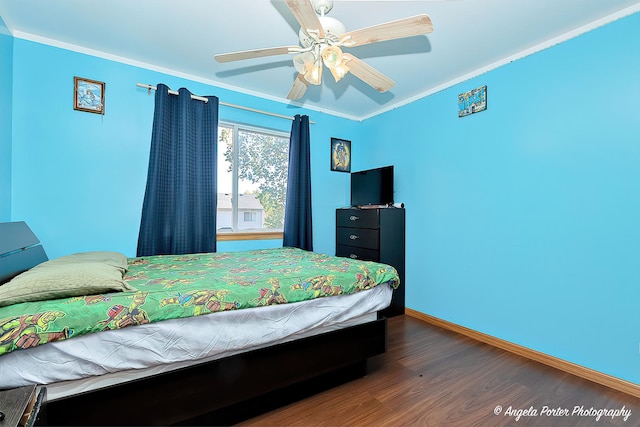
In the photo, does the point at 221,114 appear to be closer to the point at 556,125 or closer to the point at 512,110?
the point at 512,110

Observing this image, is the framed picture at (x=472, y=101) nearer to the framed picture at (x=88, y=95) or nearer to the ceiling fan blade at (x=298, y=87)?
the ceiling fan blade at (x=298, y=87)

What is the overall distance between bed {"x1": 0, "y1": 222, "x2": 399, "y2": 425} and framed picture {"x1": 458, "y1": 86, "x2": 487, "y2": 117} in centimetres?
187

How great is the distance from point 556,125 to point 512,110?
15.0 inches

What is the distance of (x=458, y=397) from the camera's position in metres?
1.80

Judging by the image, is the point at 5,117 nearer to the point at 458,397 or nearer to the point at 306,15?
the point at 306,15

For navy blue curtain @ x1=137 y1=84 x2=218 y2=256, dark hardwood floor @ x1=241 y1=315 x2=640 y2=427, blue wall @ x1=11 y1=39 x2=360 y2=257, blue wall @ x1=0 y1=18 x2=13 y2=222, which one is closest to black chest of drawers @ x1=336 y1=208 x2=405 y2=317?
dark hardwood floor @ x1=241 y1=315 x2=640 y2=427

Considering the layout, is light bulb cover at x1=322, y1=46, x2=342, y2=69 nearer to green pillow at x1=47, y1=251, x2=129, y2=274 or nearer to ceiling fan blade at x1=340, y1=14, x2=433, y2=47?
ceiling fan blade at x1=340, y1=14, x2=433, y2=47

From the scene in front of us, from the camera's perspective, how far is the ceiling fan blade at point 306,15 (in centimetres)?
133

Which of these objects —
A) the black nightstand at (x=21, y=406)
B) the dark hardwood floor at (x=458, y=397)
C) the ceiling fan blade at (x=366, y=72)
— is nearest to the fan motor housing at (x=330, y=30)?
the ceiling fan blade at (x=366, y=72)

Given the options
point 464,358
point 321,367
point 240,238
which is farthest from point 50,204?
point 464,358

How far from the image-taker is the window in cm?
332

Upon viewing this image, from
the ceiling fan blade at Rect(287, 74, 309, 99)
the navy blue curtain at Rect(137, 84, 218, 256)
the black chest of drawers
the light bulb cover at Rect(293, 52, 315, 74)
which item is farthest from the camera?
the black chest of drawers

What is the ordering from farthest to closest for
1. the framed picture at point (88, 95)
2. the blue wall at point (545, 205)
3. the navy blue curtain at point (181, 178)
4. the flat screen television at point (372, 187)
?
the flat screen television at point (372, 187) < the navy blue curtain at point (181, 178) < the framed picture at point (88, 95) < the blue wall at point (545, 205)

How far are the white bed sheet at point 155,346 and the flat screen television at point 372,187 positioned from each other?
1.94 meters
